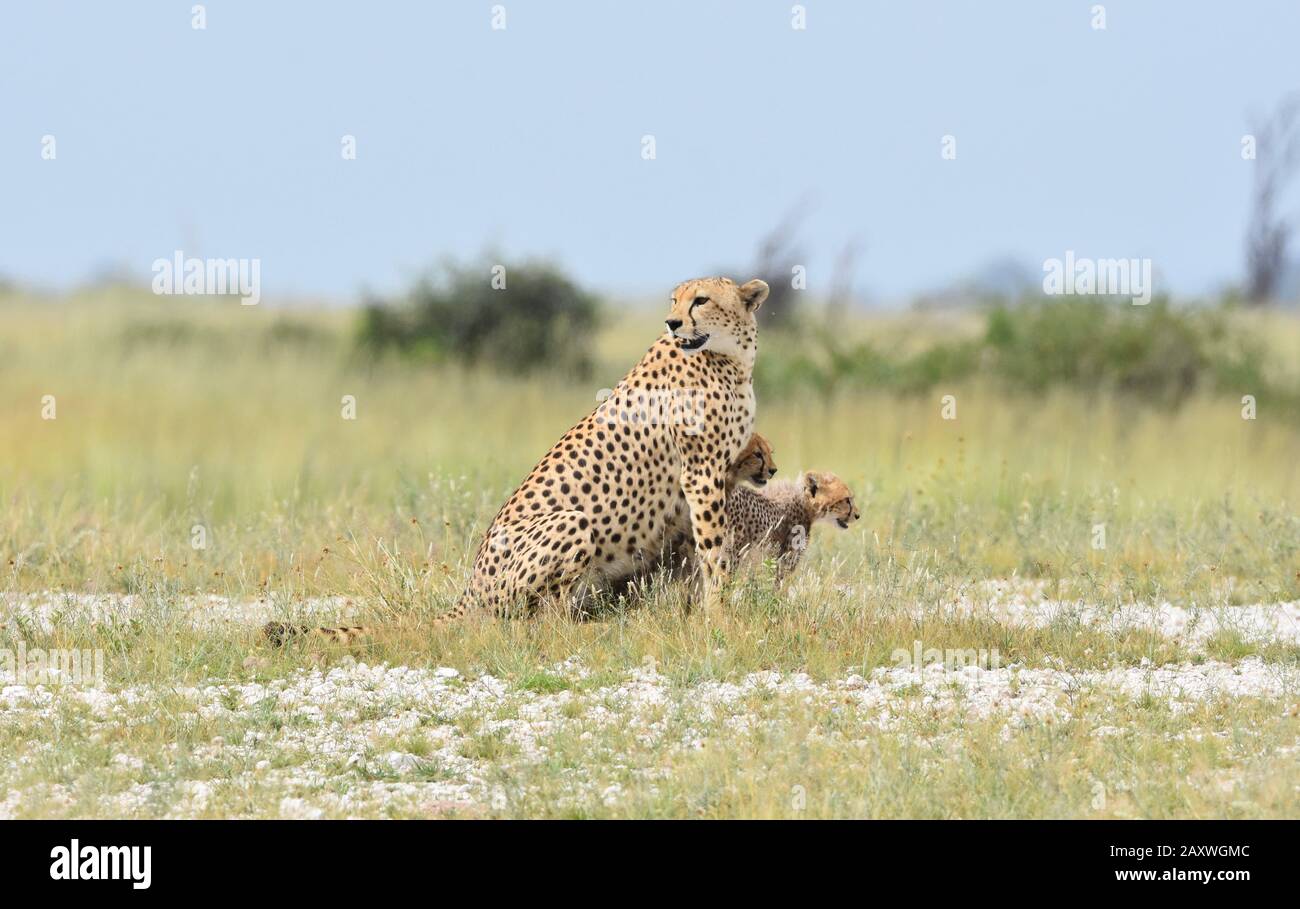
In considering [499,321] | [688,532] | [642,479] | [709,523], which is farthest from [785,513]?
[499,321]

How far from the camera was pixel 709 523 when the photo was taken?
6.36 metres

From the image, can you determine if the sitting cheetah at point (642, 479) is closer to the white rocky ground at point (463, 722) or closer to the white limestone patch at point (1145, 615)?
the white rocky ground at point (463, 722)

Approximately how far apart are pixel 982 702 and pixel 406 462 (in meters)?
6.53

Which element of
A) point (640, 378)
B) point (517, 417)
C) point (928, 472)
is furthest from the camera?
point (517, 417)

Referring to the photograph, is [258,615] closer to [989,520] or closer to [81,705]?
[81,705]

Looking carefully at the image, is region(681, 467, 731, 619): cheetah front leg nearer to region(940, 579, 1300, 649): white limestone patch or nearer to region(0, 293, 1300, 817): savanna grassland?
region(0, 293, 1300, 817): savanna grassland

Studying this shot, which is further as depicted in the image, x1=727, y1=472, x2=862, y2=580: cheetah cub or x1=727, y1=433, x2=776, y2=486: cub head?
x1=727, y1=472, x2=862, y2=580: cheetah cub

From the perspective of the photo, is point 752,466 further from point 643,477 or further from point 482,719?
point 482,719

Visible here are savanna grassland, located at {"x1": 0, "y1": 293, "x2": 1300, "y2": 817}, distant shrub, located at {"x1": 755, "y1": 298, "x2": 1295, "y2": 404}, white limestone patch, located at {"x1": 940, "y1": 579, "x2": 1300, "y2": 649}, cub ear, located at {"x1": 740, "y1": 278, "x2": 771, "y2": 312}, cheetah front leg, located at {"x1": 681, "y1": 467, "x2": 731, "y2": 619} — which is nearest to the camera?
savanna grassland, located at {"x1": 0, "y1": 293, "x2": 1300, "y2": 817}

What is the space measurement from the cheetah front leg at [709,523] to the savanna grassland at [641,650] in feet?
0.44

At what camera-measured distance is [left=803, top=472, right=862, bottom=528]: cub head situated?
750cm

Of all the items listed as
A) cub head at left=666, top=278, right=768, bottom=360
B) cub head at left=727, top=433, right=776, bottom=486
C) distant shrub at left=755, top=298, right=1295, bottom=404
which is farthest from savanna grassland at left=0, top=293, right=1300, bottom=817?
distant shrub at left=755, top=298, right=1295, bottom=404
